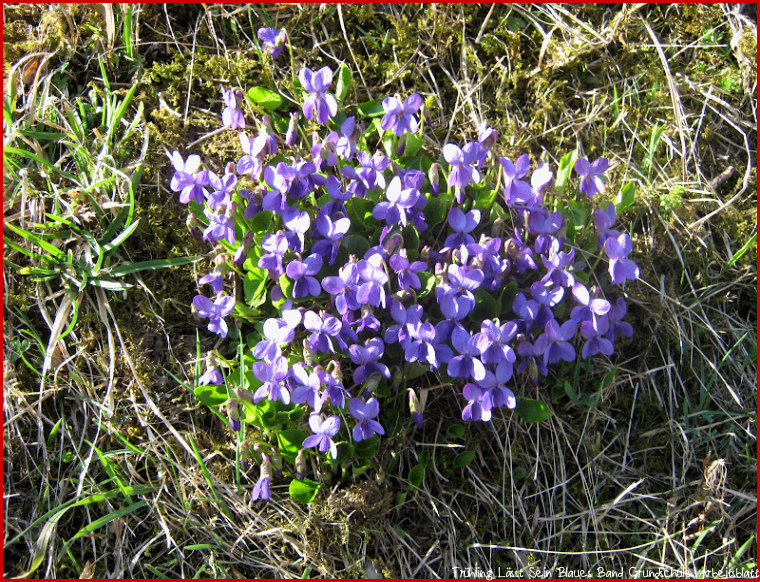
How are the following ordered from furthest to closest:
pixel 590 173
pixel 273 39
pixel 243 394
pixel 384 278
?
1. pixel 273 39
2. pixel 590 173
3. pixel 243 394
4. pixel 384 278

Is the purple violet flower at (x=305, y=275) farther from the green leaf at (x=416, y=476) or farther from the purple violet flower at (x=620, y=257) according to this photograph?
the purple violet flower at (x=620, y=257)

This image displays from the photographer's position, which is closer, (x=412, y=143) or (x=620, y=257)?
(x=620, y=257)

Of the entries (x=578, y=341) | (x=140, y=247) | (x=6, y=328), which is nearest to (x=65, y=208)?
(x=140, y=247)

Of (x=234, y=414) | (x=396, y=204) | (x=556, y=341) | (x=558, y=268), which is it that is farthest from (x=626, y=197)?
(x=234, y=414)

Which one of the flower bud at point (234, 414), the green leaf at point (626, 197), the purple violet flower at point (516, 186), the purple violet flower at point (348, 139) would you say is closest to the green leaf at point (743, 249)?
the green leaf at point (626, 197)

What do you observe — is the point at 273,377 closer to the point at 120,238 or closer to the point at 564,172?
the point at 120,238

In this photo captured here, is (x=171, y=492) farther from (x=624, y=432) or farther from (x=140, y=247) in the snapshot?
(x=624, y=432)

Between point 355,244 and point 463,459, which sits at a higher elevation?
point 355,244
